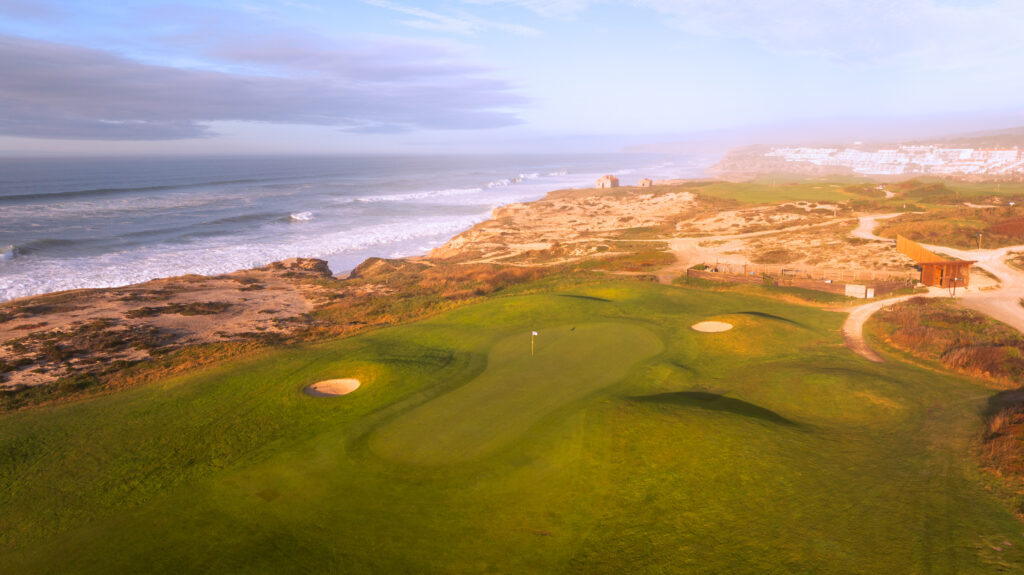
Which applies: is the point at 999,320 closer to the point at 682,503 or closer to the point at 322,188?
the point at 682,503

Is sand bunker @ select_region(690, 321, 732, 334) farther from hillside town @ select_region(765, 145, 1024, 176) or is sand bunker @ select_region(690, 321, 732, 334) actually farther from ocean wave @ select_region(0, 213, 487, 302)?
hillside town @ select_region(765, 145, 1024, 176)

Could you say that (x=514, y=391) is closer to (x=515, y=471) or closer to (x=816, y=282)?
(x=515, y=471)

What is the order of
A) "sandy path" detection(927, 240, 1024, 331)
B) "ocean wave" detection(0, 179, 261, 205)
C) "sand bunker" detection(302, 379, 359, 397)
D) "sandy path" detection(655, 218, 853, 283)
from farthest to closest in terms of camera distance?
→ "ocean wave" detection(0, 179, 261, 205) < "sandy path" detection(655, 218, 853, 283) < "sandy path" detection(927, 240, 1024, 331) < "sand bunker" detection(302, 379, 359, 397)

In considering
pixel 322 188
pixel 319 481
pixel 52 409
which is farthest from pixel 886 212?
pixel 322 188

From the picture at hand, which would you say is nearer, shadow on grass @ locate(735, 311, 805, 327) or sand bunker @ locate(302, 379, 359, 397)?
sand bunker @ locate(302, 379, 359, 397)

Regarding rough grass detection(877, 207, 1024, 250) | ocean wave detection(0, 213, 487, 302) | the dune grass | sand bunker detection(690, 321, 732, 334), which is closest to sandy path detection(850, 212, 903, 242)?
rough grass detection(877, 207, 1024, 250)

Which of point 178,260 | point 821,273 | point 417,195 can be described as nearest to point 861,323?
point 821,273
